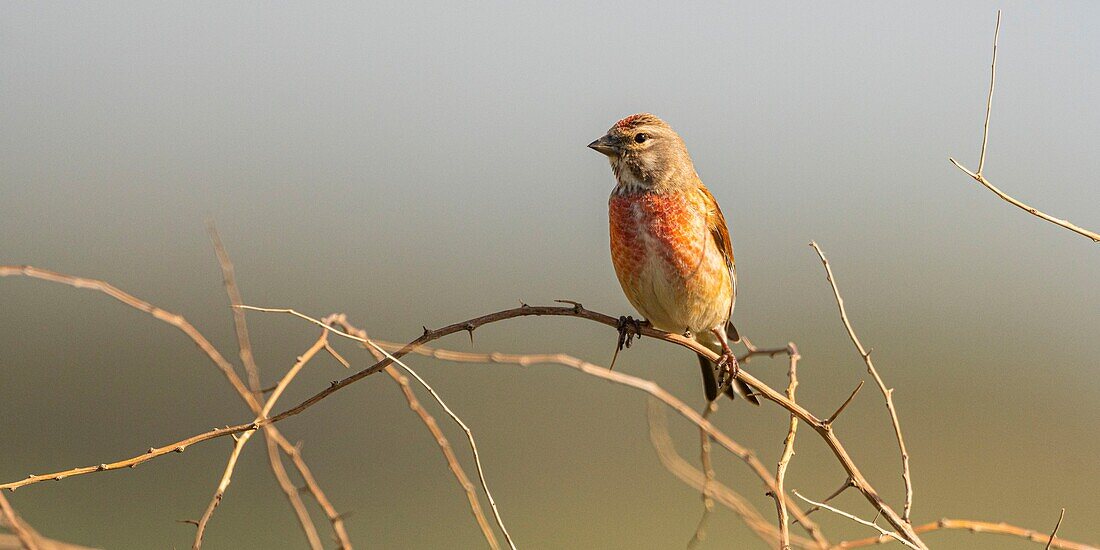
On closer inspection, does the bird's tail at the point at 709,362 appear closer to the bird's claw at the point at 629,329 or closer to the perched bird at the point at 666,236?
the perched bird at the point at 666,236

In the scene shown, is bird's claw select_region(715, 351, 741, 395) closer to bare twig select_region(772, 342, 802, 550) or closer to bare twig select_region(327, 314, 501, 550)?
bare twig select_region(772, 342, 802, 550)

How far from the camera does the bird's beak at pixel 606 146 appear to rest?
14.9ft

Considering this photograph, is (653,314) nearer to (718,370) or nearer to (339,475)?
(718,370)

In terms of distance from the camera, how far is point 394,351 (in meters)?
2.71

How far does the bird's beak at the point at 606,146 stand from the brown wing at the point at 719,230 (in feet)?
1.39

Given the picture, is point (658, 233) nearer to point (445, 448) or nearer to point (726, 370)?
point (726, 370)

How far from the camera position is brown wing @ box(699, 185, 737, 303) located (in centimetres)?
456

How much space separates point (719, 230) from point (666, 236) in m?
0.38

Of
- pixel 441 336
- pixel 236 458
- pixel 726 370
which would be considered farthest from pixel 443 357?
pixel 726 370

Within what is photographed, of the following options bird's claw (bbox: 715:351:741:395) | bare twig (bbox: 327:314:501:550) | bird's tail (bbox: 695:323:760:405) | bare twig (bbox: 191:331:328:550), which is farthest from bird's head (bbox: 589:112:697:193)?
bare twig (bbox: 191:331:328:550)

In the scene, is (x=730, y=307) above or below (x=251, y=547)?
above

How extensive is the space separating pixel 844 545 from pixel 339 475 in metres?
15.2

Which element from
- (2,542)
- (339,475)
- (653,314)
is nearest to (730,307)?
(653,314)

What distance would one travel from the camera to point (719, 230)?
4605 millimetres
